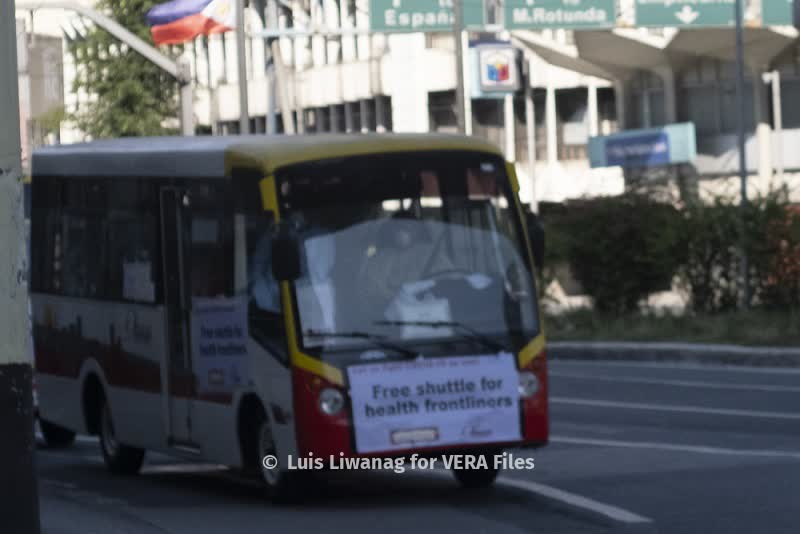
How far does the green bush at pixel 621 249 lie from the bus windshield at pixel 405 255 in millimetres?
19059

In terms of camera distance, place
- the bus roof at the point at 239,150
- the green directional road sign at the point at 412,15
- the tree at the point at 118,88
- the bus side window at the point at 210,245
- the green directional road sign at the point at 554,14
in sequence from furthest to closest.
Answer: the tree at the point at 118,88
the green directional road sign at the point at 412,15
the green directional road sign at the point at 554,14
the bus side window at the point at 210,245
the bus roof at the point at 239,150

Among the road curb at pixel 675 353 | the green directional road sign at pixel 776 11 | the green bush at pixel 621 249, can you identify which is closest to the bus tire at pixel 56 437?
the road curb at pixel 675 353

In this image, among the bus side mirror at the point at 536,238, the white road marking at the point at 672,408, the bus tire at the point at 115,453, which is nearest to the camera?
the bus side mirror at the point at 536,238

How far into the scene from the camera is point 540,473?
14758 mm

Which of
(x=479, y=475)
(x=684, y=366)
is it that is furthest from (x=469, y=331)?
(x=684, y=366)

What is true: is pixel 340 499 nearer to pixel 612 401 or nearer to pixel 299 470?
pixel 299 470

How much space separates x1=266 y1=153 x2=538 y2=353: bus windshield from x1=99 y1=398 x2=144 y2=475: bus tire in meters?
3.95

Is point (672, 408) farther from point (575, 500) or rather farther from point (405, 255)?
point (575, 500)

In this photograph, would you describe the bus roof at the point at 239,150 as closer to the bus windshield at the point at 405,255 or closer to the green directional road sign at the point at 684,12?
the bus windshield at the point at 405,255

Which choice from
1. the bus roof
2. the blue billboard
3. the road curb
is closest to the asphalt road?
the bus roof

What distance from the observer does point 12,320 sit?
7180 millimetres

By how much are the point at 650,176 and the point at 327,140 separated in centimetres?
2221

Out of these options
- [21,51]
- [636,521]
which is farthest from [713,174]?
[636,521]

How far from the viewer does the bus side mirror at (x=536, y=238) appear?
46.2ft
